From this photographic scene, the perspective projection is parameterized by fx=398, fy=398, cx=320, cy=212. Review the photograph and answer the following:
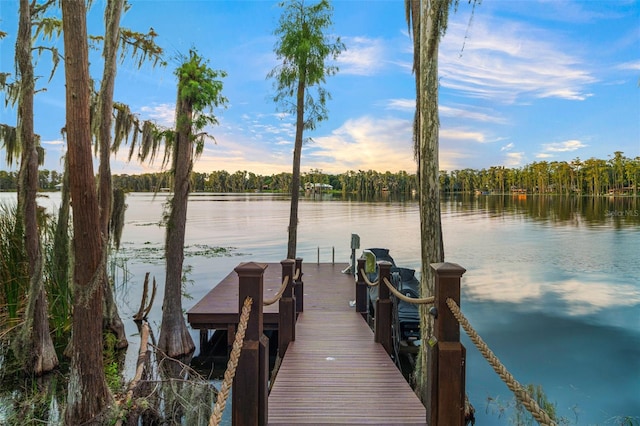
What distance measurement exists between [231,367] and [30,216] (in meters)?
5.51

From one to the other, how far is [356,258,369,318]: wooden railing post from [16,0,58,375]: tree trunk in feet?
17.5

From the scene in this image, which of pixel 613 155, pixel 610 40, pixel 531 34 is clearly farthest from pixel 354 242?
pixel 613 155

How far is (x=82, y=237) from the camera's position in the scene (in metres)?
3.95

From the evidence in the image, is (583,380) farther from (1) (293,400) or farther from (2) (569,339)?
(1) (293,400)

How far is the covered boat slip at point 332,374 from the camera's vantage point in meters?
3.65

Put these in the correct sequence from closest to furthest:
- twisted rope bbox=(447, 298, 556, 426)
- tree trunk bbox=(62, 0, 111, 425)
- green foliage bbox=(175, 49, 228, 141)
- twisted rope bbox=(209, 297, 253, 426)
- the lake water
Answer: twisted rope bbox=(447, 298, 556, 426) < twisted rope bbox=(209, 297, 253, 426) < tree trunk bbox=(62, 0, 111, 425) < green foliage bbox=(175, 49, 228, 141) < the lake water

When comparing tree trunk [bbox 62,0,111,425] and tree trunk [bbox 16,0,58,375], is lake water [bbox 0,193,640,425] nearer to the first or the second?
tree trunk [bbox 16,0,58,375]

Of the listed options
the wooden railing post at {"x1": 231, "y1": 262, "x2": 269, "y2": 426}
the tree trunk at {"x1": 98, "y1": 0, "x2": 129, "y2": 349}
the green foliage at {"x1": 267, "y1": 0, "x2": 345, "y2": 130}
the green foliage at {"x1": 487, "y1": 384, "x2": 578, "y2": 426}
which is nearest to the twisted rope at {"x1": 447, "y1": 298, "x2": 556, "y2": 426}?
the wooden railing post at {"x1": 231, "y1": 262, "x2": 269, "y2": 426}

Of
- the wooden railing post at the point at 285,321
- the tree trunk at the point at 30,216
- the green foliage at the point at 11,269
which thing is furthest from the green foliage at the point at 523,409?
the green foliage at the point at 11,269

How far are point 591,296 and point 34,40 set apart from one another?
63.6 ft

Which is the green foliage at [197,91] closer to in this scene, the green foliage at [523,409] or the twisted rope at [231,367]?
the twisted rope at [231,367]

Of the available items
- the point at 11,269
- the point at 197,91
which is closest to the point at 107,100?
the point at 197,91

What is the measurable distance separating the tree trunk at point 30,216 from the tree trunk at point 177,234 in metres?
1.88

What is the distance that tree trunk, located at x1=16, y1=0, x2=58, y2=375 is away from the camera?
5.57 meters
